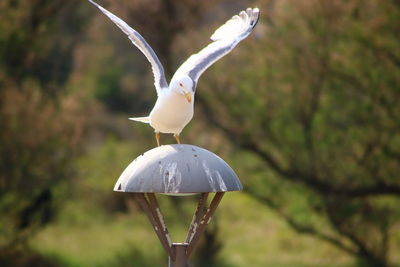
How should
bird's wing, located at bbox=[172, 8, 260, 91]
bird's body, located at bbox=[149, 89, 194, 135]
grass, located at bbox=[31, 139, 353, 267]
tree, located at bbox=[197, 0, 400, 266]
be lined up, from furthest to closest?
grass, located at bbox=[31, 139, 353, 267]
tree, located at bbox=[197, 0, 400, 266]
bird's wing, located at bbox=[172, 8, 260, 91]
bird's body, located at bbox=[149, 89, 194, 135]

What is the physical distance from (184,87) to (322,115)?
7.19 metres

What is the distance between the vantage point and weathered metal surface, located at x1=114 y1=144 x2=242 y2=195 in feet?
18.3

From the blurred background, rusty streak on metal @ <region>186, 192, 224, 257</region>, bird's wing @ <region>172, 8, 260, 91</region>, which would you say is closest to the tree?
the blurred background

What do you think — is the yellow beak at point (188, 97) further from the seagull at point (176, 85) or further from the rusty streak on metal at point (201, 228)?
the rusty streak on metal at point (201, 228)

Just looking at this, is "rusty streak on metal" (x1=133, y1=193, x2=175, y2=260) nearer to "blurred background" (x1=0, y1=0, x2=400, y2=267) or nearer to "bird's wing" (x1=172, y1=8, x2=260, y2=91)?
"bird's wing" (x1=172, y1=8, x2=260, y2=91)

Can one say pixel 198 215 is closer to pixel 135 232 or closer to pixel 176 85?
pixel 176 85

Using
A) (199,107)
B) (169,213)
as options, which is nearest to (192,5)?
(199,107)

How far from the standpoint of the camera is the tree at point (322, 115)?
1209 centimetres

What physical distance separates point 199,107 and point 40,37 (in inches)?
111

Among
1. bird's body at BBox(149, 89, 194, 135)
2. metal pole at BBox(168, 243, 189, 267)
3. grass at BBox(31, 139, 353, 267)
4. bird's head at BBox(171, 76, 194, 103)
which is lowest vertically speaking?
grass at BBox(31, 139, 353, 267)

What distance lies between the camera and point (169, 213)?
14148mm

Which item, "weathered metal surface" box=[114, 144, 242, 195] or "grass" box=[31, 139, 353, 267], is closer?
"weathered metal surface" box=[114, 144, 242, 195]

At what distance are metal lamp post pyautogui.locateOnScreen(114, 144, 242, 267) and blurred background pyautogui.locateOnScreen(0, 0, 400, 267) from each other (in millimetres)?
6549

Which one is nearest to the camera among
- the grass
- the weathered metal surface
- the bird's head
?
the weathered metal surface
